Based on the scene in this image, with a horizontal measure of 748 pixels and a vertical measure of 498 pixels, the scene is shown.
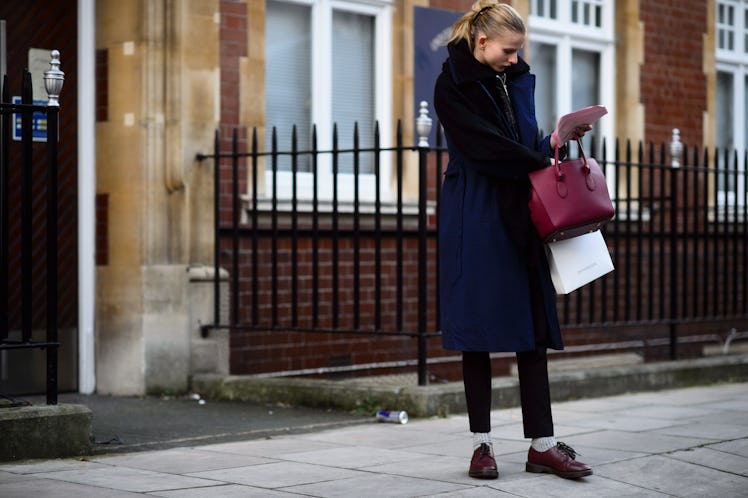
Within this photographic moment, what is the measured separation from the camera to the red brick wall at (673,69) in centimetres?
1236

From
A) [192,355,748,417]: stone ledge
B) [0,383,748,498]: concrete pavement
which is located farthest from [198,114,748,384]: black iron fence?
[0,383,748,498]: concrete pavement

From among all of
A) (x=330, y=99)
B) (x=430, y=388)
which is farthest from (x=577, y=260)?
(x=330, y=99)

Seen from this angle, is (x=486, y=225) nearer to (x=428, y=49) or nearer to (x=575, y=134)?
(x=575, y=134)

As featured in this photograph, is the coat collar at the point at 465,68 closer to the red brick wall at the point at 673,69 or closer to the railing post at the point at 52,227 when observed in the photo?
the railing post at the point at 52,227

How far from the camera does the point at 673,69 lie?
12.7 metres

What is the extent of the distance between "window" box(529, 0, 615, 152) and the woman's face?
21.0 feet

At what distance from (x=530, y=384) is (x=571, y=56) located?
24.2 feet

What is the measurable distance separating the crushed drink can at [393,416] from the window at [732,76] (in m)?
7.69

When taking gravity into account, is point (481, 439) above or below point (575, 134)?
below

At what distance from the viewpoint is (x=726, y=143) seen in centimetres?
1384

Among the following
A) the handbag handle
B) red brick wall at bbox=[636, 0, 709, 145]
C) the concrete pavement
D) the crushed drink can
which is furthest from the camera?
red brick wall at bbox=[636, 0, 709, 145]

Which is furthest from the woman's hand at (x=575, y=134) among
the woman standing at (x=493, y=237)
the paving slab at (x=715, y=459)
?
the paving slab at (x=715, y=459)

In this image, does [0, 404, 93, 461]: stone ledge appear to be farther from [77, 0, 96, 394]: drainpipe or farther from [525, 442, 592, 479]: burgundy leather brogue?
[77, 0, 96, 394]: drainpipe

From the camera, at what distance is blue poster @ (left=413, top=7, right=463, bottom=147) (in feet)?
33.0
